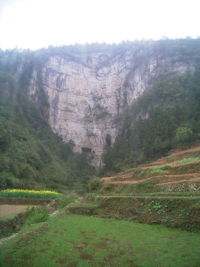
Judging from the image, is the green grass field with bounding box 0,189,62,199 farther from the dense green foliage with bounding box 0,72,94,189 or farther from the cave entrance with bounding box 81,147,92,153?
the cave entrance with bounding box 81,147,92,153

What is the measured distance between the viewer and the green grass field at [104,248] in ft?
15.8

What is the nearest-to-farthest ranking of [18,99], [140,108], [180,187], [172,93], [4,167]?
[180,187]
[4,167]
[172,93]
[140,108]
[18,99]

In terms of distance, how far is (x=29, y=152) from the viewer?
3662 centimetres

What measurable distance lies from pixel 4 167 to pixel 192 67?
36.1 m

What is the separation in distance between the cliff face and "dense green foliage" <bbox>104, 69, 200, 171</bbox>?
734 inches

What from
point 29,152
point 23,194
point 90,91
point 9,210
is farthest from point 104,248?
point 90,91

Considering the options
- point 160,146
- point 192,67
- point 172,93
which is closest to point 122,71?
point 192,67

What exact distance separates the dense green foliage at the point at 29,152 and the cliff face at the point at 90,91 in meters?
4.70

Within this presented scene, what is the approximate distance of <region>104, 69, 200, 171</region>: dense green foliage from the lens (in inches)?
1128

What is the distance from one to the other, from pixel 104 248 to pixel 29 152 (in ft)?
108

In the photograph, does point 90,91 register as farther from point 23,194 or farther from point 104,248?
point 104,248

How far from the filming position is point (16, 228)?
35.1ft

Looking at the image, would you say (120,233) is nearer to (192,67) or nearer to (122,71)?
(192,67)

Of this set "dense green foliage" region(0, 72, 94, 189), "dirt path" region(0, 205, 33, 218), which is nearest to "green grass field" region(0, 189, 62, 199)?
"dirt path" region(0, 205, 33, 218)
